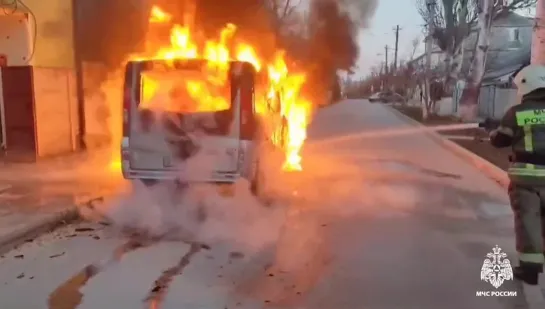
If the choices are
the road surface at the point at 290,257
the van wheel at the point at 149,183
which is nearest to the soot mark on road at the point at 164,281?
the road surface at the point at 290,257

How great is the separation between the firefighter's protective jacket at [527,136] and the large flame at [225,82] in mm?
3750

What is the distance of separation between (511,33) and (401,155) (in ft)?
115

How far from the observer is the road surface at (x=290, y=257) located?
4434 millimetres

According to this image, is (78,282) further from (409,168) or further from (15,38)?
(15,38)

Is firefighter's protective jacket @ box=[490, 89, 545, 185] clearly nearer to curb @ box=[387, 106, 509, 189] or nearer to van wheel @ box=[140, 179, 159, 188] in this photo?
curb @ box=[387, 106, 509, 189]

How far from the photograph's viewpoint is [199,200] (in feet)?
24.0

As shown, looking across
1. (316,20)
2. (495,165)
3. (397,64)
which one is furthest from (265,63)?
(397,64)

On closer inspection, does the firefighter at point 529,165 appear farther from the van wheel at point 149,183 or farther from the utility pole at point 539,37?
the utility pole at point 539,37

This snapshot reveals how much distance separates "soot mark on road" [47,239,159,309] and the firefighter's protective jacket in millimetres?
3505

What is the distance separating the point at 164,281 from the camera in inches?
188

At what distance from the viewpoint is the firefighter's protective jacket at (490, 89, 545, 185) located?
4527 millimetres

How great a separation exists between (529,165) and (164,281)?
3076 mm

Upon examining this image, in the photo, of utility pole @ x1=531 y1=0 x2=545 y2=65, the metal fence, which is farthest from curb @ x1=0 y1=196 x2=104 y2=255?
the metal fence

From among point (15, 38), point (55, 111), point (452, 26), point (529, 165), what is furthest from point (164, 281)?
point (452, 26)
